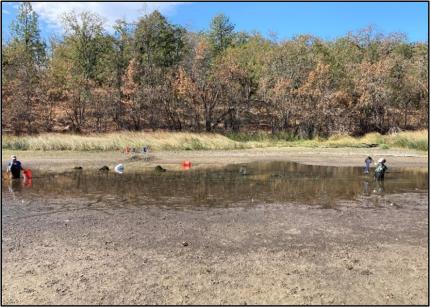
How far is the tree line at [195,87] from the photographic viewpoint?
53.4 m

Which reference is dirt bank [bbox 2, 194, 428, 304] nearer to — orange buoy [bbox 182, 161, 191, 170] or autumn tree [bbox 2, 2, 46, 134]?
Result: orange buoy [bbox 182, 161, 191, 170]

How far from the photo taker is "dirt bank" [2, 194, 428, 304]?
753cm

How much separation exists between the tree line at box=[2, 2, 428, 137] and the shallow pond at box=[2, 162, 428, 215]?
2906 centimetres

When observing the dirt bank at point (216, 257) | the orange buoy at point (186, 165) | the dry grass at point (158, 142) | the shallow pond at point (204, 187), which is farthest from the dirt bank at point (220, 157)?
the dirt bank at point (216, 257)

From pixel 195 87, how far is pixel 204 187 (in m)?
36.0

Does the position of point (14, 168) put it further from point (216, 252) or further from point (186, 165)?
point (216, 252)

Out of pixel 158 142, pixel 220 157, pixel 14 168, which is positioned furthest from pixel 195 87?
pixel 14 168

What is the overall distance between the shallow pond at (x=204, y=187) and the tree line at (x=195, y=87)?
29.1m

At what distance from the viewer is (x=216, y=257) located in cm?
935

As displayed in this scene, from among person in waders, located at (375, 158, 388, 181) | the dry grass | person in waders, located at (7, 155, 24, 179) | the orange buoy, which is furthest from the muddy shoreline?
the dry grass

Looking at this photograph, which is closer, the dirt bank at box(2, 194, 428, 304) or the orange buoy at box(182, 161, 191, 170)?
the dirt bank at box(2, 194, 428, 304)

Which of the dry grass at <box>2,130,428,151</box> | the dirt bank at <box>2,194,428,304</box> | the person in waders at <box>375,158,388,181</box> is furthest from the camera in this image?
the dry grass at <box>2,130,428,151</box>

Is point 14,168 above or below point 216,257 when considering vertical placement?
above

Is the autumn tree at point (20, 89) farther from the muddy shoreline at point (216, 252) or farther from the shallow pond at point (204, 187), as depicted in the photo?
the muddy shoreline at point (216, 252)
